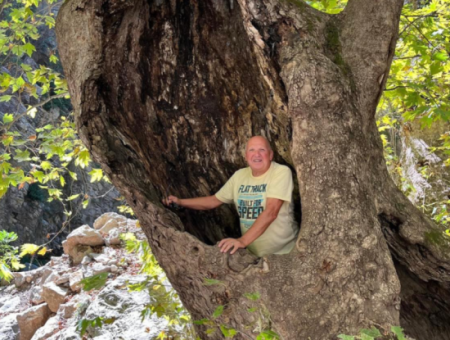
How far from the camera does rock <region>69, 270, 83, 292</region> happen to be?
9641 mm

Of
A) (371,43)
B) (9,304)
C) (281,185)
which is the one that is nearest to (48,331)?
(9,304)

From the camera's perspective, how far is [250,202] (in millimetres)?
3387

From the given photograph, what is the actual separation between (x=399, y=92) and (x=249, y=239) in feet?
8.08

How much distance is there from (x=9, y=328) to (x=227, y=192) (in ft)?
27.1

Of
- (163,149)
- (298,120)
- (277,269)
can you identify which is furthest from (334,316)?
(163,149)

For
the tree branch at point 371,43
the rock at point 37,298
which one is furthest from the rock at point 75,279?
the tree branch at point 371,43

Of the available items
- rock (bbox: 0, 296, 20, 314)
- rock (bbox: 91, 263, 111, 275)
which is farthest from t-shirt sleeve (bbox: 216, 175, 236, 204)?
rock (bbox: 0, 296, 20, 314)

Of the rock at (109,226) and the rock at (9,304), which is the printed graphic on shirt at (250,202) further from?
the rock at (109,226)

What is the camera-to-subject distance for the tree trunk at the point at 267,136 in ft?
8.54

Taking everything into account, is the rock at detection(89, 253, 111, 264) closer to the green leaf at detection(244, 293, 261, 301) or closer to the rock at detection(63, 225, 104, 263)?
the rock at detection(63, 225, 104, 263)

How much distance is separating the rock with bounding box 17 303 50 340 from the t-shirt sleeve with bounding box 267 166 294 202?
26.3 feet

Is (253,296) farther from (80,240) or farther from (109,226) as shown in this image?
(109,226)

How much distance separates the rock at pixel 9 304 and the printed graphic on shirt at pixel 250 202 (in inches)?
391

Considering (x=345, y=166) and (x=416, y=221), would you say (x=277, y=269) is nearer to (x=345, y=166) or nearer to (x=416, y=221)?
(x=345, y=166)
